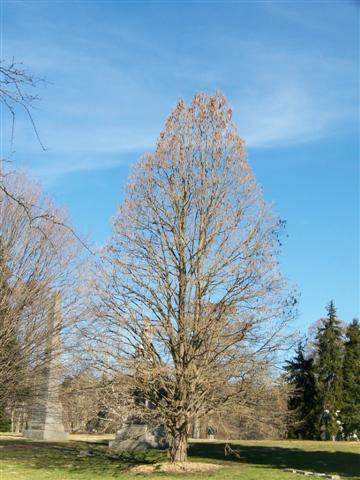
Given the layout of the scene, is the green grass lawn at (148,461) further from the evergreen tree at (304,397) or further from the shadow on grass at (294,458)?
the evergreen tree at (304,397)

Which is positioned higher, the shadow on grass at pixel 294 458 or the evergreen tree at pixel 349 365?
the evergreen tree at pixel 349 365

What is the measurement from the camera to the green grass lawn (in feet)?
42.5

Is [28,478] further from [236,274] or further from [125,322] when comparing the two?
[236,274]

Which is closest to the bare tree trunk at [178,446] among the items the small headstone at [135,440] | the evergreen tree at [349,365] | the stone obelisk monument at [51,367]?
the small headstone at [135,440]

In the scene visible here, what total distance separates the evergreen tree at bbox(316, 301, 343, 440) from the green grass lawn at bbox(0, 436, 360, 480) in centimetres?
1847

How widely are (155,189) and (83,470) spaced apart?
303 inches

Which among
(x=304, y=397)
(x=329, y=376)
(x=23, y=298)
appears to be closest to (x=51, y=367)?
(x=23, y=298)

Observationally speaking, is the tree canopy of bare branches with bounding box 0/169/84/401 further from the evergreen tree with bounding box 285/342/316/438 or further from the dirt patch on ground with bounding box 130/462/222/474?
the evergreen tree with bounding box 285/342/316/438

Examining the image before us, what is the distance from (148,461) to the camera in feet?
54.7

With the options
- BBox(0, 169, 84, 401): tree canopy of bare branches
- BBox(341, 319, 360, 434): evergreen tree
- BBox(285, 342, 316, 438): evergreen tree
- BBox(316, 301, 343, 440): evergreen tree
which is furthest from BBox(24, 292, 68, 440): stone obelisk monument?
BBox(341, 319, 360, 434): evergreen tree

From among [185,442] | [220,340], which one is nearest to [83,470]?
[185,442]

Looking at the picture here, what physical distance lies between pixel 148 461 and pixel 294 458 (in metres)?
4.98

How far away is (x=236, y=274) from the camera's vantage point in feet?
51.3

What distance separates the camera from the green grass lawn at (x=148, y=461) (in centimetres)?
1295
